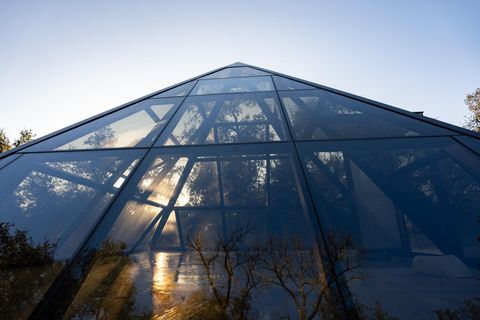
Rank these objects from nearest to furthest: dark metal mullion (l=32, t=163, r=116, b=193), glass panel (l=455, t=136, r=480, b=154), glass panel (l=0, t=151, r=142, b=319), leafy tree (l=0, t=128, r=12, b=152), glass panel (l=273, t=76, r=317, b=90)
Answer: glass panel (l=0, t=151, r=142, b=319) < dark metal mullion (l=32, t=163, r=116, b=193) < glass panel (l=455, t=136, r=480, b=154) < glass panel (l=273, t=76, r=317, b=90) < leafy tree (l=0, t=128, r=12, b=152)

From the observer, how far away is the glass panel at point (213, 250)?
1606 millimetres

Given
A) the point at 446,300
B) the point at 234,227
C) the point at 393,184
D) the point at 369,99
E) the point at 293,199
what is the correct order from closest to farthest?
1. the point at 446,300
2. the point at 234,227
3. the point at 293,199
4. the point at 393,184
5. the point at 369,99

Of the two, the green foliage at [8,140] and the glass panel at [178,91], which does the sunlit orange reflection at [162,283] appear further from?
the green foliage at [8,140]

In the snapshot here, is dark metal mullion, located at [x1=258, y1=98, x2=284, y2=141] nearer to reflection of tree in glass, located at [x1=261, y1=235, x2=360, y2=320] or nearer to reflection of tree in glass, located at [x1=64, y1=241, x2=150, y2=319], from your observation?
reflection of tree in glass, located at [x1=261, y1=235, x2=360, y2=320]

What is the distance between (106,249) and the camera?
204 cm

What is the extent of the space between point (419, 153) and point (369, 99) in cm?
216

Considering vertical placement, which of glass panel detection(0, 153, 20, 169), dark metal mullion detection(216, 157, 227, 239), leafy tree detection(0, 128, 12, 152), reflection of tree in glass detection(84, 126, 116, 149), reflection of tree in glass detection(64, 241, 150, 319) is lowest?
reflection of tree in glass detection(64, 241, 150, 319)

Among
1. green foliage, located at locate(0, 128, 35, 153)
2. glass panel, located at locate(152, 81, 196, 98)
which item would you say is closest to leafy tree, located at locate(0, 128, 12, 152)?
green foliage, located at locate(0, 128, 35, 153)

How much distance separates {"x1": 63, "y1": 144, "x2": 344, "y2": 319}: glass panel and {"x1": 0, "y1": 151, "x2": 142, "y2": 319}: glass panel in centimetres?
26

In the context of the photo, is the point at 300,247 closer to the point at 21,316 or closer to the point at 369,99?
the point at 21,316

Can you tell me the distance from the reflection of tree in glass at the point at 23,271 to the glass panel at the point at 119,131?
1.77 m

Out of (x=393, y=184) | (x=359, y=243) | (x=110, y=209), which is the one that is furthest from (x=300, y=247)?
(x=110, y=209)

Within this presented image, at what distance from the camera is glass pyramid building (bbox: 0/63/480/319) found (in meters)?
1.62

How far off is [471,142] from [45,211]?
4.85 meters
